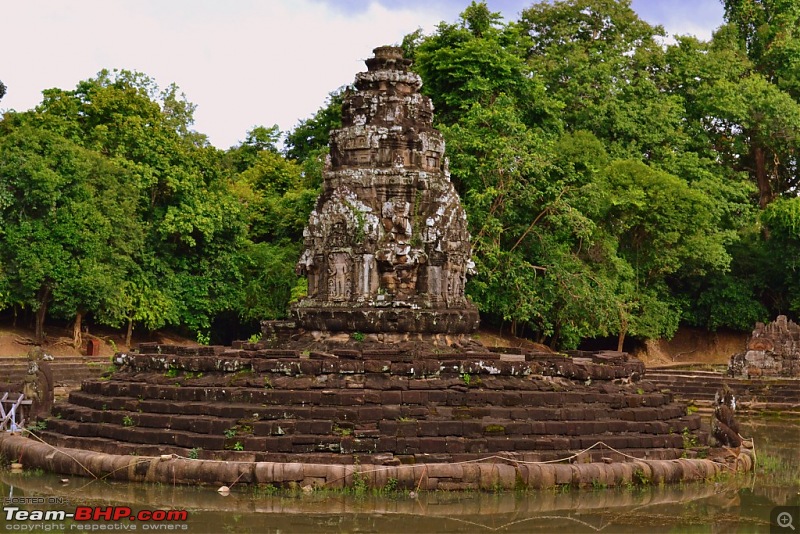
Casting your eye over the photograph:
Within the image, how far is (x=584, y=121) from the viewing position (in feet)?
142

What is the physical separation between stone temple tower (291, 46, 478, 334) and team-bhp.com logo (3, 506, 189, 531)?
678 centimetres

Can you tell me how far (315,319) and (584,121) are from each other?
24502 mm

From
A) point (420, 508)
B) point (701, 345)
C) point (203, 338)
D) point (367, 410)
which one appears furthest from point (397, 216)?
point (701, 345)

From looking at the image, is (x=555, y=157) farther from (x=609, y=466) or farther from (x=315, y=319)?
(x=609, y=466)

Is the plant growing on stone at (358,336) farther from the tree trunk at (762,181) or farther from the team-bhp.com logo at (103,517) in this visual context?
the tree trunk at (762,181)

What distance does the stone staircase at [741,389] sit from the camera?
1229 inches

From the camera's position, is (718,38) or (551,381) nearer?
(551,381)

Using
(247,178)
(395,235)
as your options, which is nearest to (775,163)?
(247,178)

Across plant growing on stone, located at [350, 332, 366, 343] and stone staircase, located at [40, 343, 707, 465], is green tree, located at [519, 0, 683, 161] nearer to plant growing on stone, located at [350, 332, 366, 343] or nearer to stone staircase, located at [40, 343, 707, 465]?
plant growing on stone, located at [350, 332, 366, 343]

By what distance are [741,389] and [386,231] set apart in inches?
587

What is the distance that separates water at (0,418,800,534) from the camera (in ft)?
46.5

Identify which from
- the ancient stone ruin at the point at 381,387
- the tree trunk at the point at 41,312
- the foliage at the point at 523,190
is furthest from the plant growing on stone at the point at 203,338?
the ancient stone ruin at the point at 381,387

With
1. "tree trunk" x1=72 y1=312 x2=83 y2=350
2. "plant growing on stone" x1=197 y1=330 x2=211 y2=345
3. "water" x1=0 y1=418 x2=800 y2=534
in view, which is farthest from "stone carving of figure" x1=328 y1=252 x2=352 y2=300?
"tree trunk" x1=72 y1=312 x2=83 y2=350

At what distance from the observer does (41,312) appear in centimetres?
3653
